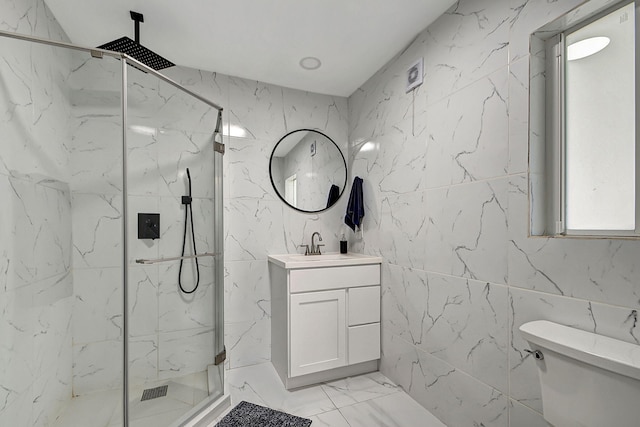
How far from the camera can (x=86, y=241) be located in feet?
4.15

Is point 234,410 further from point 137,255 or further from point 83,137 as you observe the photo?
point 83,137

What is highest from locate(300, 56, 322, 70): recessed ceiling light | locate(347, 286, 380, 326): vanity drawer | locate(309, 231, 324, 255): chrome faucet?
locate(300, 56, 322, 70): recessed ceiling light

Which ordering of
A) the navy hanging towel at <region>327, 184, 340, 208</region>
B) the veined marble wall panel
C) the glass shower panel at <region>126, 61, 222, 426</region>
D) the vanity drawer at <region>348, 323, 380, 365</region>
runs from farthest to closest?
1. the navy hanging towel at <region>327, 184, 340, 208</region>
2. the veined marble wall panel
3. the vanity drawer at <region>348, 323, 380, 365</region>
4. the glass shower panel at <region>126, 61, 222, 426</region>

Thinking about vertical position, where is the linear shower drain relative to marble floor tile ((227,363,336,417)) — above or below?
above

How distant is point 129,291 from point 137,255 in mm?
167

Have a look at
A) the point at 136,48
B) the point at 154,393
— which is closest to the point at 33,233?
the point at 154,393

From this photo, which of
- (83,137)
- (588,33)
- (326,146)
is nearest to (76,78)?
(83,137)

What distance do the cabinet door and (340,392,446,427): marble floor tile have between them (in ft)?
1.08

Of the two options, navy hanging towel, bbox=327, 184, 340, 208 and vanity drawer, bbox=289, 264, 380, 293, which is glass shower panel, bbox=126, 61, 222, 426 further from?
navy hanging towel, bbox=327, 184, 340, 208

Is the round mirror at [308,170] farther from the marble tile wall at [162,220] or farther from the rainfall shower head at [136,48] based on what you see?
the rainfall shower head at [136,48]

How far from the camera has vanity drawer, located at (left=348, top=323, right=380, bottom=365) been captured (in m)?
2.11

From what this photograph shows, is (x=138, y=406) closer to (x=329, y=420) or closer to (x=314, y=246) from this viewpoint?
(x=329, y=420)

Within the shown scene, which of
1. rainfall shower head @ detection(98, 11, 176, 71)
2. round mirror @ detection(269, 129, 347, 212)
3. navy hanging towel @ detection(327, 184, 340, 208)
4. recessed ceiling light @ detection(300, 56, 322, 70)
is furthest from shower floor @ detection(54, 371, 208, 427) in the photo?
recessed ceiling light @ detection(300, 56, 322, 70)

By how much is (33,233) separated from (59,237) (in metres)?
0.08
